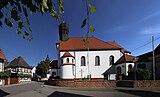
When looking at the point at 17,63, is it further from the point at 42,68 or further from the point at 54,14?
the point at 54,14

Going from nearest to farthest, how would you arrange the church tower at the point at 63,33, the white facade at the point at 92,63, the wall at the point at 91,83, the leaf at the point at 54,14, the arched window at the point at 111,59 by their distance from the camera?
the leaf at the point at 54,14, the wall at the point at 91,83, the white facade at the point at 92,63, the arched window at the point at 111,59, the church tower at the point at 63,33

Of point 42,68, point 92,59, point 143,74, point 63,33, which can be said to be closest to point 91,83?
point 143,74

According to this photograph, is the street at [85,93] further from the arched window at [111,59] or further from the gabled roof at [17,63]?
the gabled roof at [17,63]

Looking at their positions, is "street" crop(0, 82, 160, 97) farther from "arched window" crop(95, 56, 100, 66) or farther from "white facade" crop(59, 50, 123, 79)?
"arched window" crop(95, 56, 100, 66)

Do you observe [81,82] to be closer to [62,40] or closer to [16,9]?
[62,40]

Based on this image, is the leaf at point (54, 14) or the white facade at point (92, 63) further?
the white facade at point (92, 63)

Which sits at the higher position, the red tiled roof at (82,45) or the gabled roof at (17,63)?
the red tiled roof at (82,45)

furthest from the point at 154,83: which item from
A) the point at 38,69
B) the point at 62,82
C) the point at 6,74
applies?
the point at 38,69

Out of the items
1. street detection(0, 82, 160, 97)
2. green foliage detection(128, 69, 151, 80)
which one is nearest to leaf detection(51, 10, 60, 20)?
street detection(0, 82, 160, 97)

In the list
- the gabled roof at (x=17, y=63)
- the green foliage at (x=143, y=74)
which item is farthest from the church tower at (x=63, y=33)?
the gabled roof at (x=17, y=63)

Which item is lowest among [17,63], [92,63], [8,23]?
[92,63]

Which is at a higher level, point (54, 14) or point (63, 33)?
point (63, 33)

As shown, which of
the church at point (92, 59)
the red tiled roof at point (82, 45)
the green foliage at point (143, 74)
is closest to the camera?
the green foliage at point (143, 74)

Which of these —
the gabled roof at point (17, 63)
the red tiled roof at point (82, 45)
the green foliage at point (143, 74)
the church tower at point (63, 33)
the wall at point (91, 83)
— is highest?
the church tower at point (63, 33)
